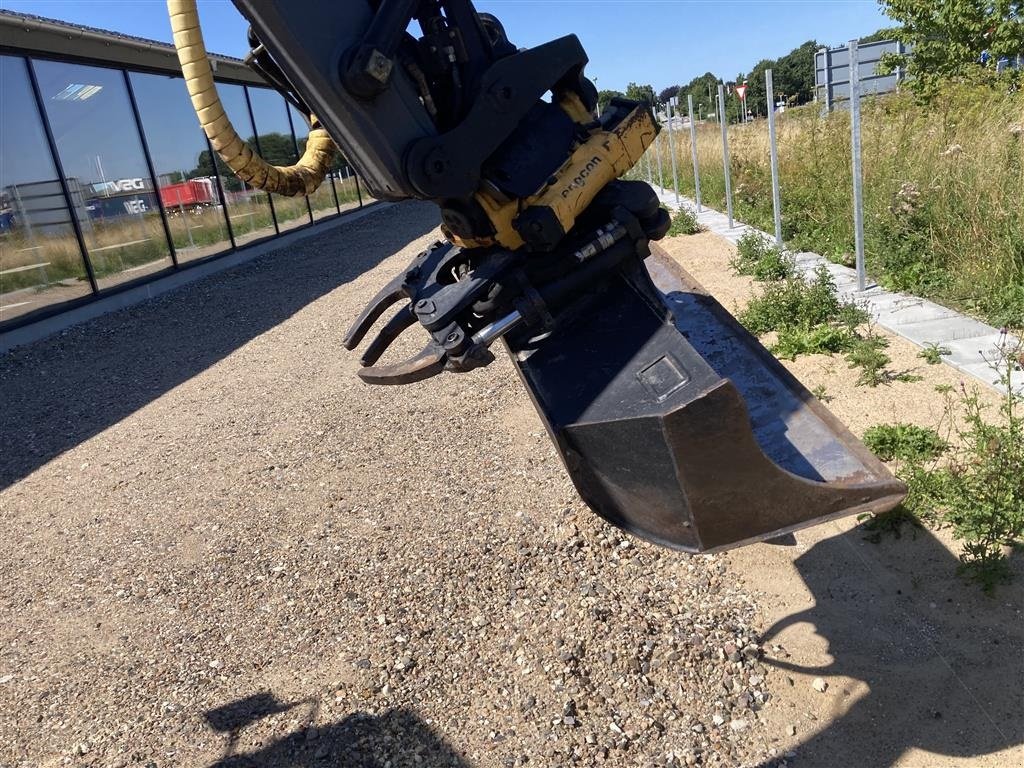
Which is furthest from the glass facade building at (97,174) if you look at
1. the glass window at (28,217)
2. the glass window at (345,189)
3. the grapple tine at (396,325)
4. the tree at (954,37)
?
the tree at (954,37)

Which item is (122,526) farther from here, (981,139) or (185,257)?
(185,257)

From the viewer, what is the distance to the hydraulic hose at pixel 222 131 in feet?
6.48

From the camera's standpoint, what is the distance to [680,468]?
6.36ft

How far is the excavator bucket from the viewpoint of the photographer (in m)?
1.93

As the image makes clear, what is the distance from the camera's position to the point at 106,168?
1302 cm

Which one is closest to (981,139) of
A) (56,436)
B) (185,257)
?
(56,436)

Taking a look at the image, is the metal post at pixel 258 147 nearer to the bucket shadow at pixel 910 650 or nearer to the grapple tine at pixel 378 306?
the grapple tine at pixel 378 306

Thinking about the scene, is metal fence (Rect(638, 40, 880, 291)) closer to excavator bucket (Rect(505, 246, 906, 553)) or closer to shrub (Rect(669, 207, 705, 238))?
shrub (Rect(669, 207, 705, 238))

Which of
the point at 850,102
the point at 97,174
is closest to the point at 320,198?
the point at 97,174

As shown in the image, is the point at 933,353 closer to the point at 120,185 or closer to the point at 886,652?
the point at 886,652

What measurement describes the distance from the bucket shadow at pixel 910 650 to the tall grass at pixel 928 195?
2.66m

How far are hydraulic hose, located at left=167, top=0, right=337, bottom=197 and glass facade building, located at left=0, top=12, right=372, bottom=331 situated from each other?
8712mm

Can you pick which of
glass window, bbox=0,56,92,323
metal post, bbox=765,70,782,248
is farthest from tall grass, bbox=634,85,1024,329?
glass window, bbox=0,56,92,323

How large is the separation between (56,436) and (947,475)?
260 inches
